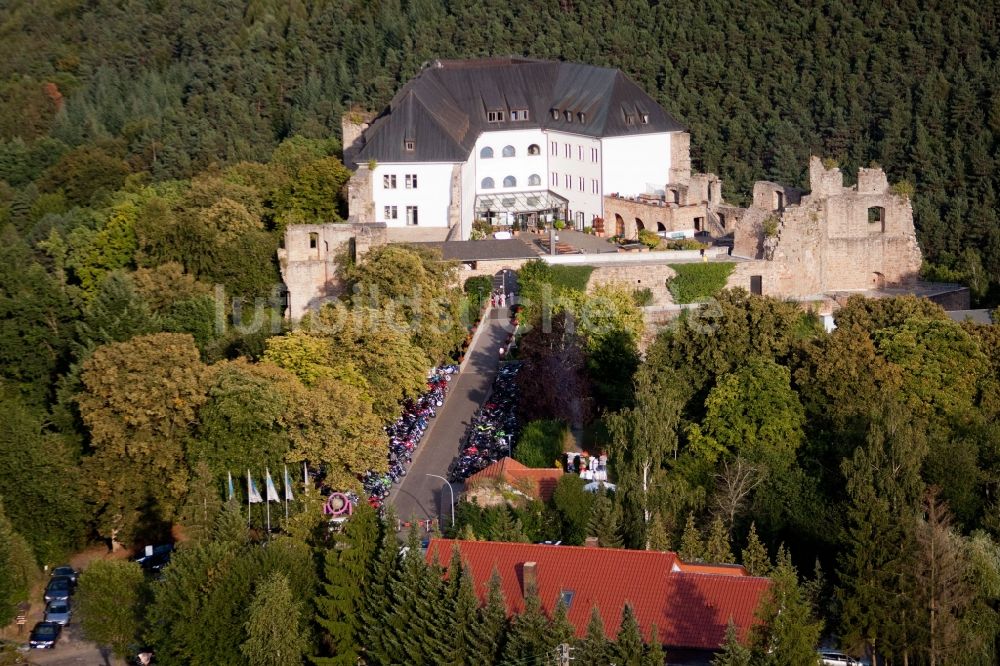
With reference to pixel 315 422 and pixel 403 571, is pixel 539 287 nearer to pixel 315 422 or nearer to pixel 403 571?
pixel 315 422

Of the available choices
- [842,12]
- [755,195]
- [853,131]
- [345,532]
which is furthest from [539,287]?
[842,12]

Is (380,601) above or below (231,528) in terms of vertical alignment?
below

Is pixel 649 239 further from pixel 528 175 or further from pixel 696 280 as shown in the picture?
pixel 528 175

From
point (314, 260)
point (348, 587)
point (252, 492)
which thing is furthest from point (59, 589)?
point (314, 260)

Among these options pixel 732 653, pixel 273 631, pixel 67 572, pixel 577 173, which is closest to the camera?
pixel 732 653

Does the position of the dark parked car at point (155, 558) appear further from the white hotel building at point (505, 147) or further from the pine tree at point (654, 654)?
the white hotel building at point (505, 147)

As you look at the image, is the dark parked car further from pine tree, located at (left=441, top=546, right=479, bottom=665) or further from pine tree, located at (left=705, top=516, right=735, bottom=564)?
pine tree, located at (left=705, top=516, right=735, bottom=564)

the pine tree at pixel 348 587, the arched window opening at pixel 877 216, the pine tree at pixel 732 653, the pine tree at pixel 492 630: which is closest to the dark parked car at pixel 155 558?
the pine tree at pixel 348 587
